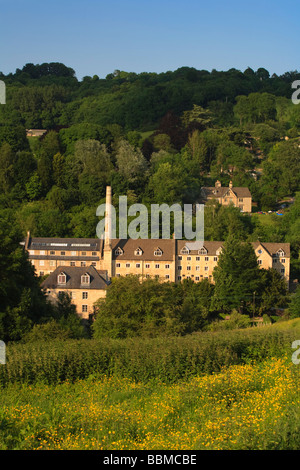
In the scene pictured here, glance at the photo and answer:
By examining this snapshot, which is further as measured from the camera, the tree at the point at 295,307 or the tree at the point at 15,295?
the tree at the point at 295,307

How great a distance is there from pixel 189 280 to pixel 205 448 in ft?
116

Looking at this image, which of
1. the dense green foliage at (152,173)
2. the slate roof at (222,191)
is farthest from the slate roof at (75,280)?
the slate roof at (222,191)

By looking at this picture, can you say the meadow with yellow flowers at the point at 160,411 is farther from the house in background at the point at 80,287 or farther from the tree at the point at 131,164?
the tree at the point at 131,164

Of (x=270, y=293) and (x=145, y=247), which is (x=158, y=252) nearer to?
(x=145, y=247)

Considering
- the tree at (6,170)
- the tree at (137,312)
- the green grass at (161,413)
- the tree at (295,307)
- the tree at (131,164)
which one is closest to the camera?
the green grass at (161,413)

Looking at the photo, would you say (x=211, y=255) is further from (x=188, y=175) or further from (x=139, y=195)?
(x=188, y=175)

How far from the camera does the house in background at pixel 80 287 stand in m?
40.4

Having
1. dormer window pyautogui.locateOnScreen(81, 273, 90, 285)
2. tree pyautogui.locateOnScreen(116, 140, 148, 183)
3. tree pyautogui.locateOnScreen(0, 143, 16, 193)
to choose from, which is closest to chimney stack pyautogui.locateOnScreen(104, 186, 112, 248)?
tree pyautogui.locateOnScreen(116, 140, 148, 183)

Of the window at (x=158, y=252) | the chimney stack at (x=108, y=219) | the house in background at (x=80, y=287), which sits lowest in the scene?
the house in background at (x=80, y=287)

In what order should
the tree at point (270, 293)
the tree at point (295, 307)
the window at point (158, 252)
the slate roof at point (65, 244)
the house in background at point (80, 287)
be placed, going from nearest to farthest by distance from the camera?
1. the tree at point (295, 307)
2. the house in background at point (80, 287)
3. the tree at point (270, 293)
4. the window at point (158, 252)
5. the slate roof at point (65, 244)

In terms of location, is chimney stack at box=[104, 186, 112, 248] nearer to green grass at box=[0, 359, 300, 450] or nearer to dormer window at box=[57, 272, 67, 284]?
dormer window at box=[57, 272, 67, 284]

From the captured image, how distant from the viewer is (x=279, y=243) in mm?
48844

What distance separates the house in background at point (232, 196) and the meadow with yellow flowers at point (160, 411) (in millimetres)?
47541

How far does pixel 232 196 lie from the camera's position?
6238cm
